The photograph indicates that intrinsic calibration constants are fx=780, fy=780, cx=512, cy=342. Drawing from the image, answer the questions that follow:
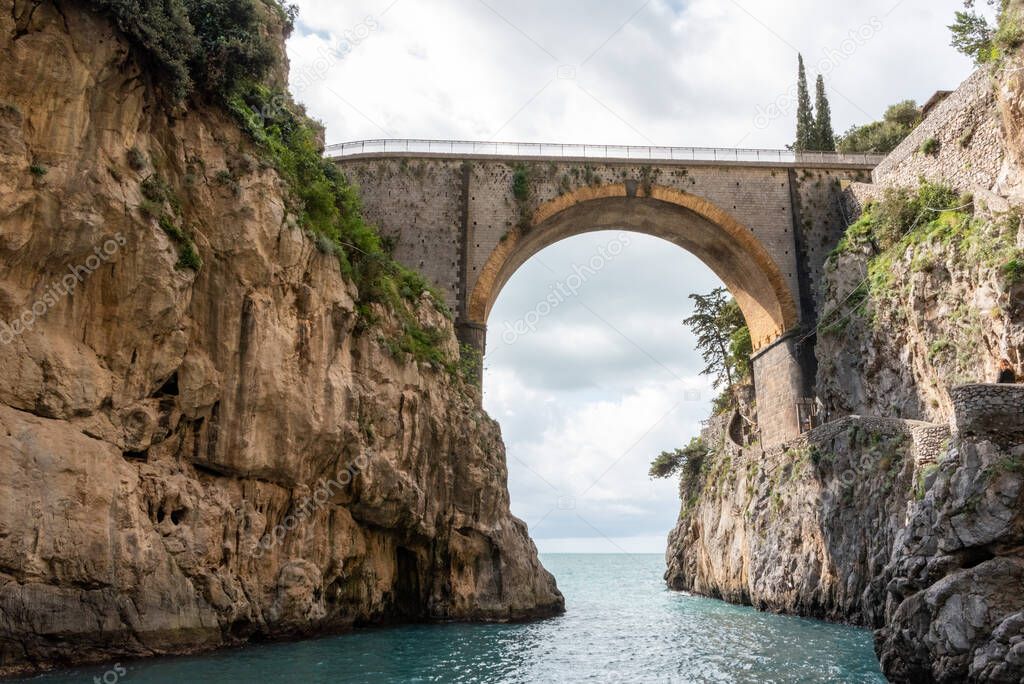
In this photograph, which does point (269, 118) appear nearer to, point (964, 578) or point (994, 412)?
point (994, 412)

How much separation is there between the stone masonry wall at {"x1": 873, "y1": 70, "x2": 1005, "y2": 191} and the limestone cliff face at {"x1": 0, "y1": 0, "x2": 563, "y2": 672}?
1625 cm

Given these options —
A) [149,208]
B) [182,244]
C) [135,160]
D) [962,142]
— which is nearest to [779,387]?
[962,142]

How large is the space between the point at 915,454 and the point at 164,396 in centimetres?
1608

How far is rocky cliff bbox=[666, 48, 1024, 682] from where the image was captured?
1045 cm

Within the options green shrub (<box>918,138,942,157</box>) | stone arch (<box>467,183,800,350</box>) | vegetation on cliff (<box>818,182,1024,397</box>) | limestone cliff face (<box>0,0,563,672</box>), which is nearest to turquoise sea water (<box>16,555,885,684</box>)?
limestone cliff face (<box>0,0,563,672</box>)

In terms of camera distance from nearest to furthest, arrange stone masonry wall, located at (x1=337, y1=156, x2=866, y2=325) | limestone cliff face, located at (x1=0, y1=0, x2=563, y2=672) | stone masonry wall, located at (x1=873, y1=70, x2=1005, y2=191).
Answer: limestone cliff face, located at (x1=0, y1=0, x2=563, y2=672) < stone masonry wall, located at (x1=873, y1=70, x2=1005, y2=191) < stone masonry wall, located at (x1=337, y1=156, x2=866, y2=325)

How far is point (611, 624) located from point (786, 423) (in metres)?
9.93

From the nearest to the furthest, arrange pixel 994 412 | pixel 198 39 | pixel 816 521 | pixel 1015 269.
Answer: pixel 994 412 → pixel 198 39 → pixel 1015 269 → pixel 816 521

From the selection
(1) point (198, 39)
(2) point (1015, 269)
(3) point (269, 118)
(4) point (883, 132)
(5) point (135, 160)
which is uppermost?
(4) point (883, 132)

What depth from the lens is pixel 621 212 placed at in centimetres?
2802

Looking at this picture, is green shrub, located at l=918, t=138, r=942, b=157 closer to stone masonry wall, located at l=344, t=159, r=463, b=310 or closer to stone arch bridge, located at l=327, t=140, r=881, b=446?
stone arch bridge, located at l=327, t=140, r=881, b=446

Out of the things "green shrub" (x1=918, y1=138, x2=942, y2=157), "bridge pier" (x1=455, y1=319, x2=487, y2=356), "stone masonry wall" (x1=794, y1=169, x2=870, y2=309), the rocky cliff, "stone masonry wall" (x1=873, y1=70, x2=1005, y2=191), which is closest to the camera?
the rocky cliff

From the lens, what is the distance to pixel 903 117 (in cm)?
4259

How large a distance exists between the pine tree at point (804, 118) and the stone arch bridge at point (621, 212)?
14032 millimetres
